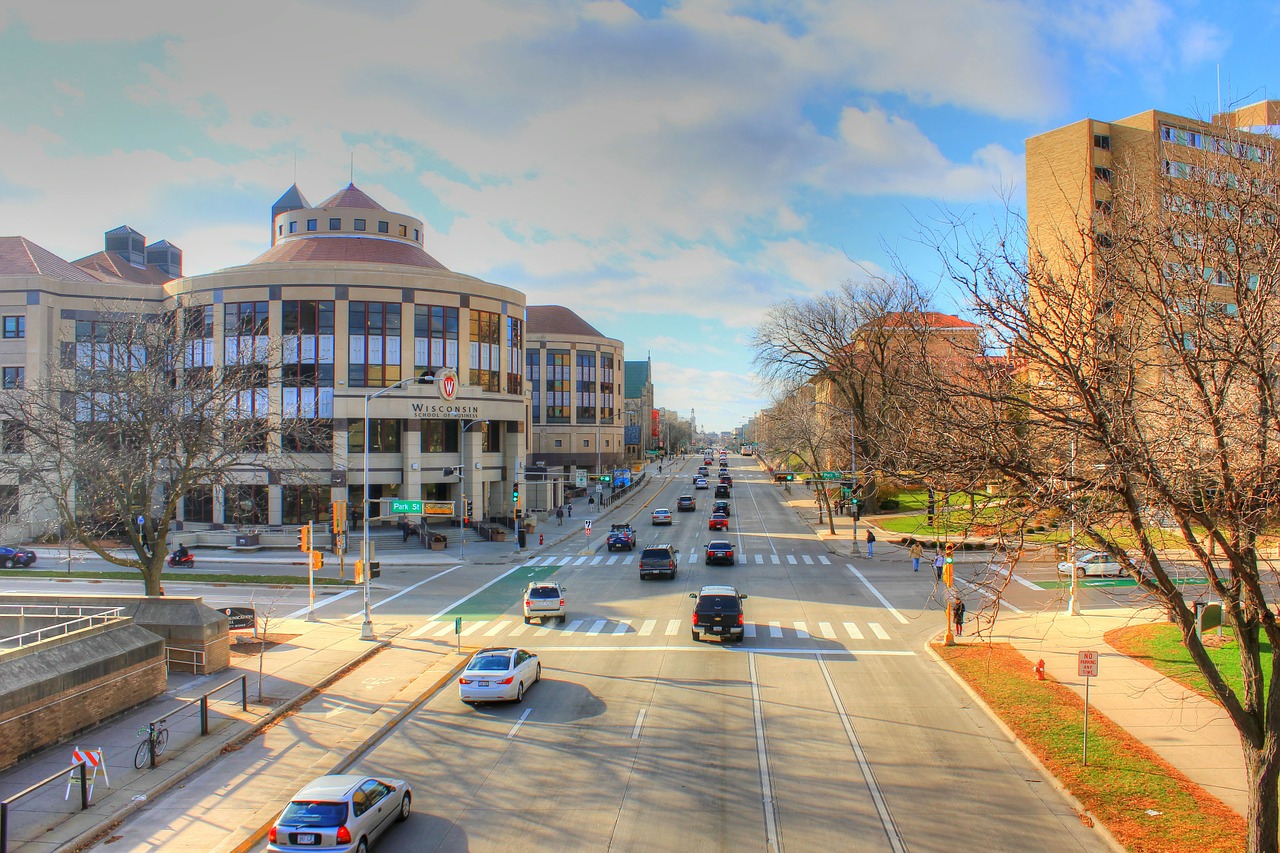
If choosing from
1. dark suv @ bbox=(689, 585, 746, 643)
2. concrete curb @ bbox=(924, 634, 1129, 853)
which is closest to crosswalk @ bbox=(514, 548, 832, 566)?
dark suv @ bbox=(689, 585, 746, 643)

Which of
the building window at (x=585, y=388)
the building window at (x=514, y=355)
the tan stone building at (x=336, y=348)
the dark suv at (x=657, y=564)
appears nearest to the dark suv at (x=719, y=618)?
the dark suv at (x=657, y=564)

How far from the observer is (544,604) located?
1070 inches

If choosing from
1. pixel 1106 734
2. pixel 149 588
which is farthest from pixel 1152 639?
pixel 149 588

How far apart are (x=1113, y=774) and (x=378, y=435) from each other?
49859 mm

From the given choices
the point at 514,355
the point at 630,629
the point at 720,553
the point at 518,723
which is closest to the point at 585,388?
the point at 514,355

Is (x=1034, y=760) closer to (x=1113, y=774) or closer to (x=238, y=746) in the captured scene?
(x=1113, y=774)

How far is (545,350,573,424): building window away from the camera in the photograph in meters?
102

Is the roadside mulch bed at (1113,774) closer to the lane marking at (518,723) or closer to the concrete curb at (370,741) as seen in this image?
the lane marking at (518,723)

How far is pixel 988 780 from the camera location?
13.5m

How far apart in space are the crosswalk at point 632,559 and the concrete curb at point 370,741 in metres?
19.4

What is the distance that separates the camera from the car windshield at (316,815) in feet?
34.1

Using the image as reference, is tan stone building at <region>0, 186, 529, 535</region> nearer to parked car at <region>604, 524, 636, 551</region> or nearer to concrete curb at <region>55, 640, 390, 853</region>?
parked car at <region>604, 524, 636, 551</region>

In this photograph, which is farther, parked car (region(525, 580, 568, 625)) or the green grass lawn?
parked car (region(525, 580, 568, 625))

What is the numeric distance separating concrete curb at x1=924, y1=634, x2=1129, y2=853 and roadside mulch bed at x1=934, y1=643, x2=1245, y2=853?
72 millimetres
